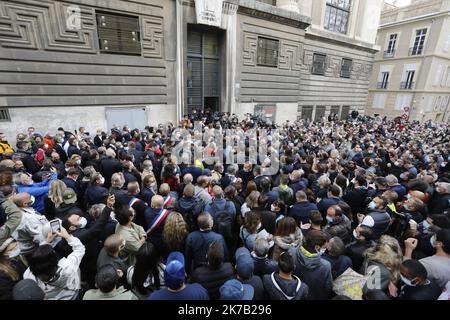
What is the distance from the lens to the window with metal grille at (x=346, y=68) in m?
21.3

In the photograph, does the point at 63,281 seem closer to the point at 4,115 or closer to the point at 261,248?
the point at 261,248

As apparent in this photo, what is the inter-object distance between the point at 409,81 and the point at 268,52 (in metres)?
22.4

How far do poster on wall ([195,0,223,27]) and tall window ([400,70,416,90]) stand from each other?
2644 cm

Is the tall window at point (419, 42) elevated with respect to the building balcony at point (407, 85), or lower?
elevated

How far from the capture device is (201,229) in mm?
2760

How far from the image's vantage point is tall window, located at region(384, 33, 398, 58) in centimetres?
2764

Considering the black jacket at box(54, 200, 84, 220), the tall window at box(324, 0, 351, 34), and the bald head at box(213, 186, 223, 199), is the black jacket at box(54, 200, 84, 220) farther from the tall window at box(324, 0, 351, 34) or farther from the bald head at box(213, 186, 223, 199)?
the tall window at box(324, 0, 351, 34)

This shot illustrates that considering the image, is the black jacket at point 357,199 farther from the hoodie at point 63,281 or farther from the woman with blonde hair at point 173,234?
the hoodie at point 63,281

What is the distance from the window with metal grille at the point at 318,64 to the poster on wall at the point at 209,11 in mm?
10607

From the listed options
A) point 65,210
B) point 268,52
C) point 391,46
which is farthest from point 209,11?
point 391,46

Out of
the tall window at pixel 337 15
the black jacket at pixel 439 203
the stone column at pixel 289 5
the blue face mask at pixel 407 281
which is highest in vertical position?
the tall window at pixel 337 15

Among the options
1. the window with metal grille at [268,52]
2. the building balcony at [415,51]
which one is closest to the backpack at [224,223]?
the window with metal grille at [268,52]
